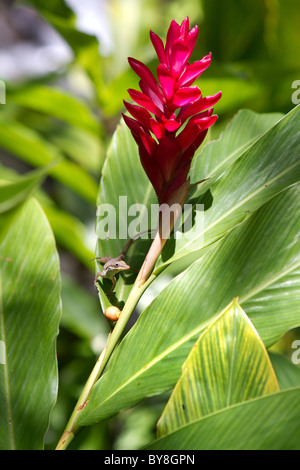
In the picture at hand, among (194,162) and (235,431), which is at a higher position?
(194,162)

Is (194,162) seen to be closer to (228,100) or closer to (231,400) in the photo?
(231,400)

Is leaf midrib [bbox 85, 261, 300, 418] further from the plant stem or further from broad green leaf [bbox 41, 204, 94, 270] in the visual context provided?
broad green leaf [bbox 41, 204, 94, 270]

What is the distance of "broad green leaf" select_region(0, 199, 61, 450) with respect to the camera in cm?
42

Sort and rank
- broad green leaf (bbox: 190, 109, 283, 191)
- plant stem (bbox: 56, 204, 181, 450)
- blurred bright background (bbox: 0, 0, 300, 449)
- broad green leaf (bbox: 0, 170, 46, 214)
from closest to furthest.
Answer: broad green leaf (bbox: 0, 170, 46, 214) < plant stem (bbox: 56, 204, 181, 450) < broad green leaf (bbox: 190, 109, 283, 191) < blurred bright background (bbox: 0, 0, 300, 449)

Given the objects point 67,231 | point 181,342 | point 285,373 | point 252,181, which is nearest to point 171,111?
point 252,181

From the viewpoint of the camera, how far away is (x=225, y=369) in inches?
14.2

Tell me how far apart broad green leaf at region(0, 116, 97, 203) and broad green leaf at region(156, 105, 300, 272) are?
2.05ft

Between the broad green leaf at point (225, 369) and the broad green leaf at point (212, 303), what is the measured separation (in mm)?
33

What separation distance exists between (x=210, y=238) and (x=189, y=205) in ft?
0.16

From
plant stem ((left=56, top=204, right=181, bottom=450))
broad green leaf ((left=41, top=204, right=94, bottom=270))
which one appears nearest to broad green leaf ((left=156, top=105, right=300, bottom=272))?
plant stem ((left=56, top=204, right=181, bottom=450))

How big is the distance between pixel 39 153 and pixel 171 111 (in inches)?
27.7

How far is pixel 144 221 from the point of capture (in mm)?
493

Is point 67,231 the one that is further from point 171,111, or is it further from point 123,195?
point 171,111
